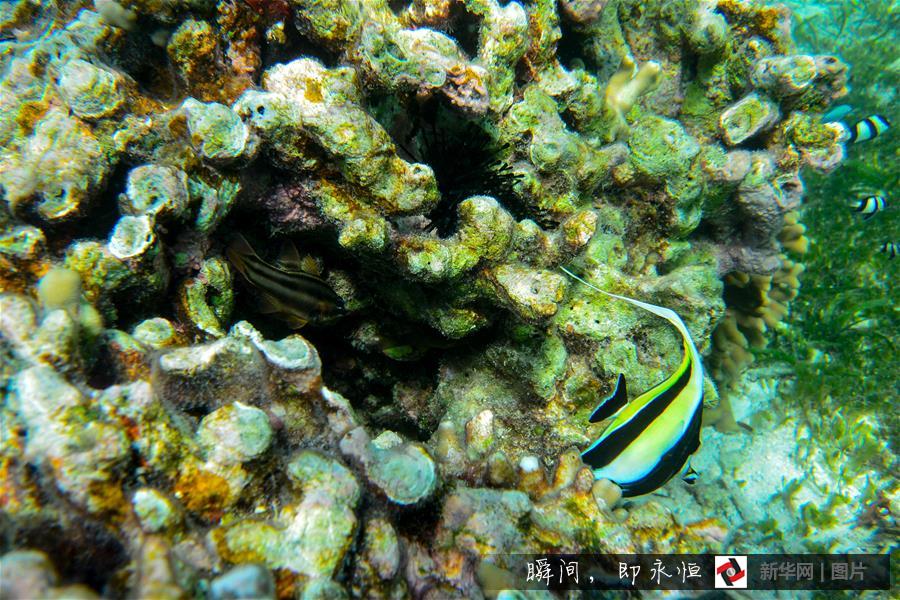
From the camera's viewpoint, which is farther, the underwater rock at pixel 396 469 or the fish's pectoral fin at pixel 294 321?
the fish's pectoral fin at pixel 294 321

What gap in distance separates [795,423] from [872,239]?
2925 mm

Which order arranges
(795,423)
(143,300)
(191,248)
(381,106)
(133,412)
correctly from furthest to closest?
1. (795,423)
2. (381,106)
3. (191,248)
4. (143,300)
5. (133,412)

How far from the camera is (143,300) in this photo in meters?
2.14

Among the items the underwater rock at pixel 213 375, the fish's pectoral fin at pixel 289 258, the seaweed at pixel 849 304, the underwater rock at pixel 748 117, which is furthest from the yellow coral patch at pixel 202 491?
the seaweed at pixel 849 304

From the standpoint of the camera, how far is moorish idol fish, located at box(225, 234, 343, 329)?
8.20ft

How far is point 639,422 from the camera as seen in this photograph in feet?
6.18

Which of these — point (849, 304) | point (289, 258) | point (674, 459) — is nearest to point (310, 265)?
point (289, 258)

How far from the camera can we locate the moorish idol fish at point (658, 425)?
1853 millimetres

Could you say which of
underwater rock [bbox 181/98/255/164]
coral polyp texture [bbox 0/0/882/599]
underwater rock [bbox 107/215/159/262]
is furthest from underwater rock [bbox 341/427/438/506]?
underwater rock [bbox 181/98/255/164]

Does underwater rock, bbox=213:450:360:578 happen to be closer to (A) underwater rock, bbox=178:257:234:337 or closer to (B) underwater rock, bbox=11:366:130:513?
(B) underwater rock, bbox=11:366:130:513

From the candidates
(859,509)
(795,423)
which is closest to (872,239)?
(795,423)

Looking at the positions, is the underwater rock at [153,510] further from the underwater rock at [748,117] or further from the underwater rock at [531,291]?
the underwater rock at [748,117]

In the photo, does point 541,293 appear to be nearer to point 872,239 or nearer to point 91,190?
point 91,190

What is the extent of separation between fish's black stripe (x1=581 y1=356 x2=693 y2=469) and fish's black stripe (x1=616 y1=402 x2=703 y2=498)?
12 centimetres
